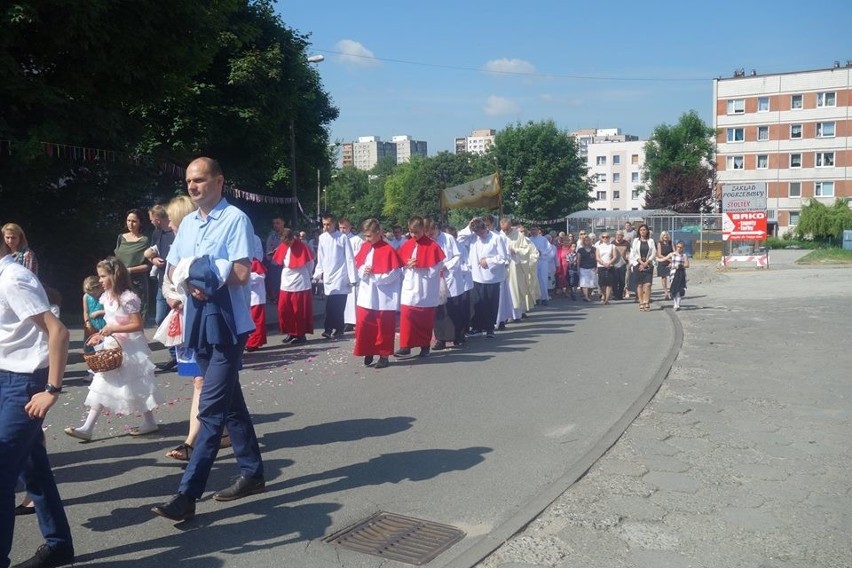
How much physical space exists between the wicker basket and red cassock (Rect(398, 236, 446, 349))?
5085mm

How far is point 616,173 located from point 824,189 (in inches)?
1524

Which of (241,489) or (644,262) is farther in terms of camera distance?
(644,262)

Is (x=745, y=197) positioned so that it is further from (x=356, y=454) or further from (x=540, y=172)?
(x=540, y=172)

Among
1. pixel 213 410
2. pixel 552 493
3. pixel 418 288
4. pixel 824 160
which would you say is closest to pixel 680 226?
pixel 824 160

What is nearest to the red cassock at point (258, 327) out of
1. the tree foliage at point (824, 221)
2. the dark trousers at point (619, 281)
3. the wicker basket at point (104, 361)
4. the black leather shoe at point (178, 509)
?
the wicker basket at point (104, 361)

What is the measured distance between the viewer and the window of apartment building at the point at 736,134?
83.1 meters

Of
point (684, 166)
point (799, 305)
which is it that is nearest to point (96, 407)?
point (799, 305)

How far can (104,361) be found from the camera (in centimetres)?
680

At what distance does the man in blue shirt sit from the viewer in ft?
16.4

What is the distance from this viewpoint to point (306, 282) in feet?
44.5

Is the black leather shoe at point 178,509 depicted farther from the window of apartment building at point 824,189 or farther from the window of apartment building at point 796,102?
the window of apartment building at point 796,102

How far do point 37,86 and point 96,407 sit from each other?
900 cm

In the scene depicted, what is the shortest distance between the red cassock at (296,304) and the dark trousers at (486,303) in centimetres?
280

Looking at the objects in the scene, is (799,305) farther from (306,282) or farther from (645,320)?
(306,282)
